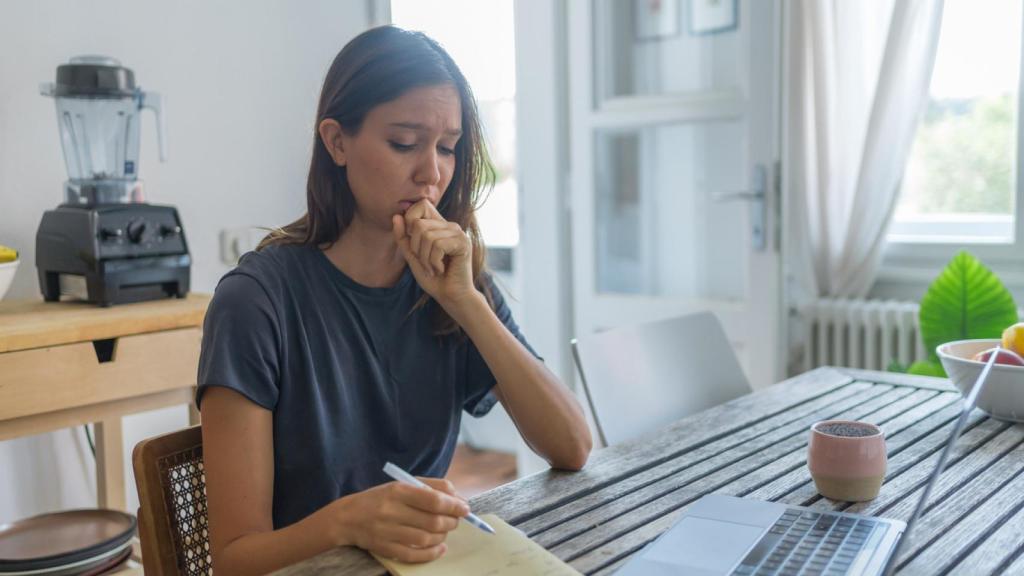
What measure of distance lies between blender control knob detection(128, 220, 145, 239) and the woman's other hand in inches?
57.1

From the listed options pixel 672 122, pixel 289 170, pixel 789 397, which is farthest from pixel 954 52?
pixel 289 170

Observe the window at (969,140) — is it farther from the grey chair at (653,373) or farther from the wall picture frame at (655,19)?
the grey chair at (653,373)

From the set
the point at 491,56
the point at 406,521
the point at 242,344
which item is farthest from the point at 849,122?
the point at 406,521

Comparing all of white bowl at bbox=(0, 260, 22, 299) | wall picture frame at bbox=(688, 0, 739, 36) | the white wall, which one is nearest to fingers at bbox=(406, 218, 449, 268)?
white bowl at bbox=(0, 260, 22, 299)

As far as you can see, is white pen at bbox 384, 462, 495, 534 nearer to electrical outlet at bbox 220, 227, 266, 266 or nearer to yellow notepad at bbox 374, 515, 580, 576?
yellow notepad at bbox 374, 515, 580, 576

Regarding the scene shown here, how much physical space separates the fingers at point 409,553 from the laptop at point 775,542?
6.9 inches

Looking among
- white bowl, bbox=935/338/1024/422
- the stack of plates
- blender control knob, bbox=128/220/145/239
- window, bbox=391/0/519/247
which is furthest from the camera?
window, bbox=391/0/519/247

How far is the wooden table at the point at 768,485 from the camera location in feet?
2.96

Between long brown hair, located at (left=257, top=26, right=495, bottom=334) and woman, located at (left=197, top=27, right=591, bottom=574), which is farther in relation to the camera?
long brown hair, located at (left=257, top=26, right=495, bottom=334)

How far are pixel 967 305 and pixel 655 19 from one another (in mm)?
1291

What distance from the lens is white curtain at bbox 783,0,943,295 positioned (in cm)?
269

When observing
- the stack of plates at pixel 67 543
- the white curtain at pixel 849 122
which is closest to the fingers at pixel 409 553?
the stack of plates at pixel 67 543

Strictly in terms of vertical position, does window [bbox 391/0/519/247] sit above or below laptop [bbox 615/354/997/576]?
above

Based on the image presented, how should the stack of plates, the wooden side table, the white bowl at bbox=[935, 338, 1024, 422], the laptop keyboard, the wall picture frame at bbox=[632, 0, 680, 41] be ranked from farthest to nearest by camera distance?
1. the wall picture frame at bbox=[632, 0, 680, 41]
2. the wooden side table
3. the stack of plates
4. the white bowl at bbox=[935, 338, 1024, 422]
5. the laptop keyboard
